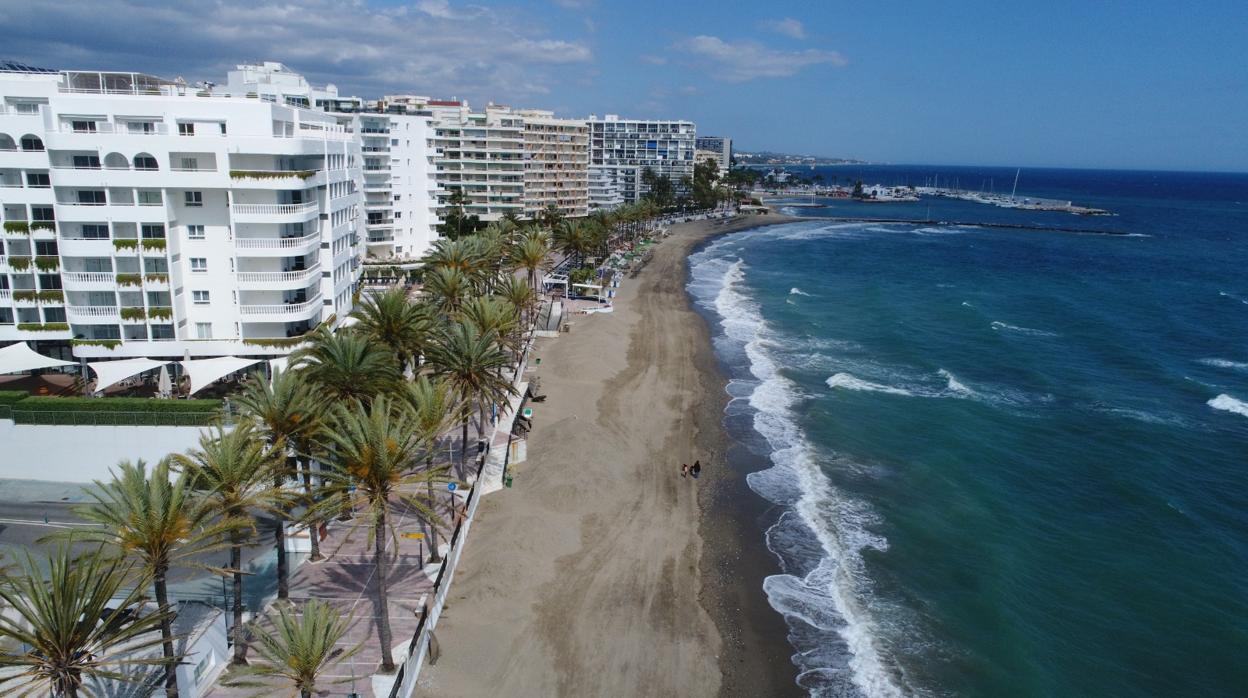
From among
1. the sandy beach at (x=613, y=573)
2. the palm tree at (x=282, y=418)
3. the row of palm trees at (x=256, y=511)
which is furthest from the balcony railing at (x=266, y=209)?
the palm tree at (x=282, y=418)

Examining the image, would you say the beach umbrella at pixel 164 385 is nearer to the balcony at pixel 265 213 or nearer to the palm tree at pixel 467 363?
the balcony at pixel 265 213

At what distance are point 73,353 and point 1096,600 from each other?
51704 mm

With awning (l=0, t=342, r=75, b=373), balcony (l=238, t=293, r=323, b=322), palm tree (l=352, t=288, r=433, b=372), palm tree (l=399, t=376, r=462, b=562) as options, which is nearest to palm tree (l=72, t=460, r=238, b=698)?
palm tree (l=399, t=376, r=462, b=562)

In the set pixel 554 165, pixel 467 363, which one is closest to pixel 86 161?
pixel 467 363

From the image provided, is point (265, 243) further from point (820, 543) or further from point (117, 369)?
point (820, 543)

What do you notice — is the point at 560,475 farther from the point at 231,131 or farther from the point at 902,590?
the point at 231,131

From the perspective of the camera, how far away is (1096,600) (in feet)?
106

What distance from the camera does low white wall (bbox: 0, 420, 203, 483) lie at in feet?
117

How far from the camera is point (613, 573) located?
32.2 meters

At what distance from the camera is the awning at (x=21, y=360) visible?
127 ft

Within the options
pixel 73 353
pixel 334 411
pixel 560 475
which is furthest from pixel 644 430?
pixel 73 353

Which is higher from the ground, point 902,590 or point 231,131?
point 231,131

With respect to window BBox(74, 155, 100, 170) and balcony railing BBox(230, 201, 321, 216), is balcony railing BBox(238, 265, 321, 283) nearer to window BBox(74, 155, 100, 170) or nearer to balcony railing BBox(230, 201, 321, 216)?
balcony railing BBox(230, 201, 321, 216)

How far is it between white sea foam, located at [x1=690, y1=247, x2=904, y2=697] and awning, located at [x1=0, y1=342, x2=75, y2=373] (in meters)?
37.1
